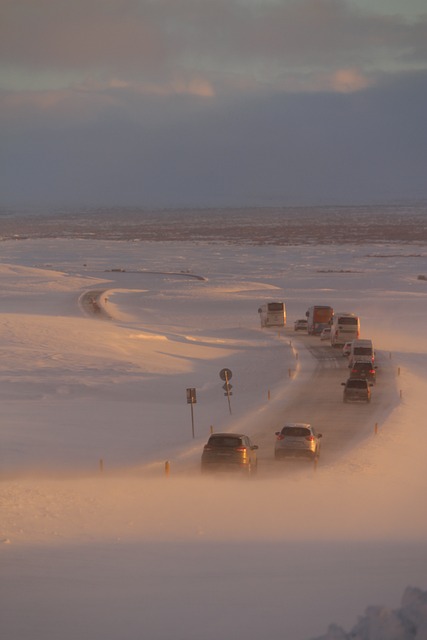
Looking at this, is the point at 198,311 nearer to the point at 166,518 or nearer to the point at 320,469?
the point at 320,469

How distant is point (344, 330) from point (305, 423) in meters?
24.0

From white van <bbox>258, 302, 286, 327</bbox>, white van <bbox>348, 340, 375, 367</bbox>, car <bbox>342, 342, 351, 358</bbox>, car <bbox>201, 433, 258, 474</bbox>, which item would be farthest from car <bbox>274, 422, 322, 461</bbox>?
white van <bbox>258, 302, 286, 327</bbox>

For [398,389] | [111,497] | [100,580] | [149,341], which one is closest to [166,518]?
[111,497]

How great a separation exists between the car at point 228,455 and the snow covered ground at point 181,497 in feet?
1.18

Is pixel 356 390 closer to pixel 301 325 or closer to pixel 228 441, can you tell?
pixel 228 441

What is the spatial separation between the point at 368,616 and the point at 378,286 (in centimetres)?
8245

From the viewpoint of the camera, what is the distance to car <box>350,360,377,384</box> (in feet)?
123

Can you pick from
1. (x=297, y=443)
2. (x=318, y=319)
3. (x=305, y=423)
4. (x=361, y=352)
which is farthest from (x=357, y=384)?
(x=318, y=319)

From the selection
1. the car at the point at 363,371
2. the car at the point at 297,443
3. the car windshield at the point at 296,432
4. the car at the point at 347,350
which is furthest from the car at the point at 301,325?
the car windshield at the point at 296,432

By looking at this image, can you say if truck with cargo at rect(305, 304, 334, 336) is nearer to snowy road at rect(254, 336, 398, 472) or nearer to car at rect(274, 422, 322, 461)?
snowy road at rect(254, 336, 398, 472)

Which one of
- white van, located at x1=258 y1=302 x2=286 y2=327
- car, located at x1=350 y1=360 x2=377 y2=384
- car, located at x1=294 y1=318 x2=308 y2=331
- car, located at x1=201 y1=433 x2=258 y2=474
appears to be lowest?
car, located at x1=201 y1=433 x2=258 y2=474

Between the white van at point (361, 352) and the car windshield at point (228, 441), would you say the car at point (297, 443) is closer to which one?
the car windshield at point (228, 441)

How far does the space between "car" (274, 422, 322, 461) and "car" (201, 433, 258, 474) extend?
1782 mm

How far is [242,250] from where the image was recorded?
153750 mm
